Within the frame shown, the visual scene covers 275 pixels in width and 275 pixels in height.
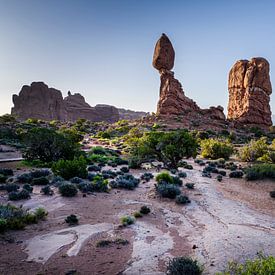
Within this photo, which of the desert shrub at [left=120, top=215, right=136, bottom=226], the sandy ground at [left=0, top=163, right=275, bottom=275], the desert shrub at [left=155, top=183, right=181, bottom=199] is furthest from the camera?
the desert shrub at [left=155, top=183, right=181, bottom=199]

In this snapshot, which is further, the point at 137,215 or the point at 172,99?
the point at 172,99

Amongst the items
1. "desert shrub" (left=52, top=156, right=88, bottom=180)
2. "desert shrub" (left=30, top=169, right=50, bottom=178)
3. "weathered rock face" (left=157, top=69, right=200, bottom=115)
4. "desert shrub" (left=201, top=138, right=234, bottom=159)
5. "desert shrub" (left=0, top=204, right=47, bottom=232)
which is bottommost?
"desert shrub" (left=0, top=204, right=47, bottom=232)

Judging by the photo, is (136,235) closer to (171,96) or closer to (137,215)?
(137,215)

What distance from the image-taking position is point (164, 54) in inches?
2522

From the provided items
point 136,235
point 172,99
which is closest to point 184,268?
point 136,235

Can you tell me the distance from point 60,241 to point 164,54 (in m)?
61.5

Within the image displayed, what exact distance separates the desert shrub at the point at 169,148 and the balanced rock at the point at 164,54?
144ft

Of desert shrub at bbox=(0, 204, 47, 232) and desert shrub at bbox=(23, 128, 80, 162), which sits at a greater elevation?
desert shrub at bbox=(23, 128, 80, 162)

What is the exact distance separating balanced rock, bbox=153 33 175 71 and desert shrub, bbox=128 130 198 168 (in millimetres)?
43932

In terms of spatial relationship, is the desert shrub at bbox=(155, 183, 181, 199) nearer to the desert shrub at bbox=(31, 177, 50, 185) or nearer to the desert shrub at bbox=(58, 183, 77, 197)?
the desert shrub at bbox=(58, 183, 77, 197)

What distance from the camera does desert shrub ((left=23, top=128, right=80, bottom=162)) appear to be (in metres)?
25.1

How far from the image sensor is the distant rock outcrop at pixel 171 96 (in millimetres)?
62000

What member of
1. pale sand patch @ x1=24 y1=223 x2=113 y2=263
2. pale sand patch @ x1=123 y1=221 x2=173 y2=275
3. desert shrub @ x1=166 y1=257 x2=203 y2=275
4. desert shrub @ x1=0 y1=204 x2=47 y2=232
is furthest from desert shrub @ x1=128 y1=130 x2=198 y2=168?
desert shrub @ x1=166 y1=257 x2=203 y2=275

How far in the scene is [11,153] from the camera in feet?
105
